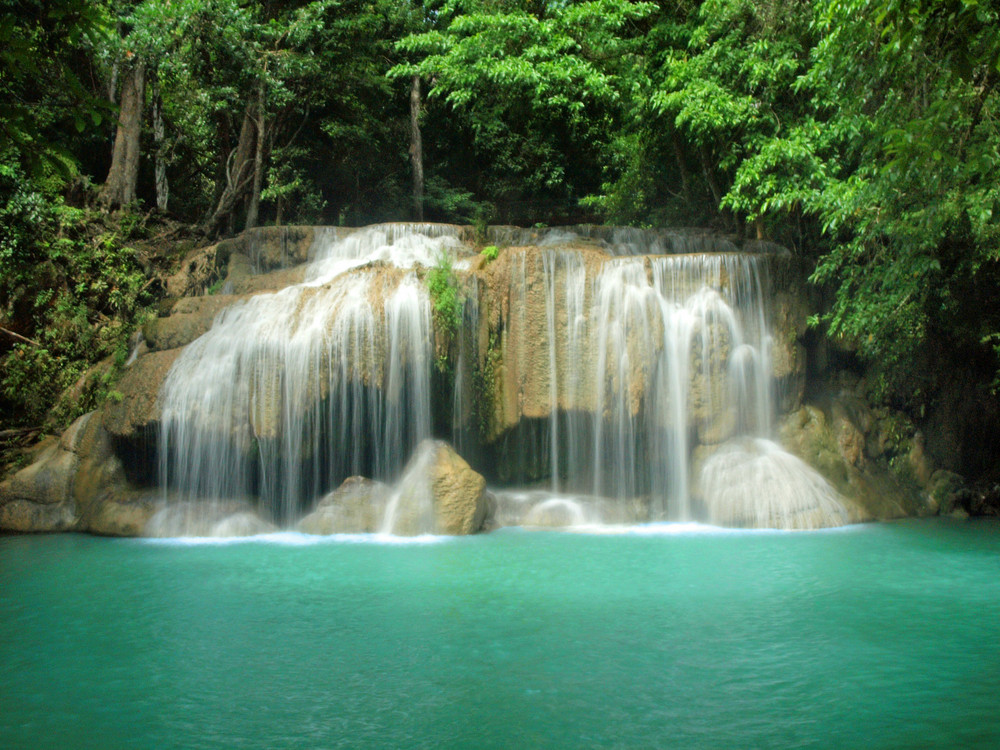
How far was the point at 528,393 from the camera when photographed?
11.9m

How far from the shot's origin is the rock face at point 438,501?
10.6 metres

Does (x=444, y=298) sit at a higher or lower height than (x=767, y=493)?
higher

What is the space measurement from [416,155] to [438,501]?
14.8m

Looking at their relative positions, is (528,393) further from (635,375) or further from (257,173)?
(257,173)

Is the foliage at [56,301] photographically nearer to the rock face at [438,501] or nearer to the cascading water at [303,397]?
the cascading water at [303,397]

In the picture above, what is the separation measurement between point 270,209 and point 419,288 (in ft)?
39.9

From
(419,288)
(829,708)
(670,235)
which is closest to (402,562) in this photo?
(419,288)

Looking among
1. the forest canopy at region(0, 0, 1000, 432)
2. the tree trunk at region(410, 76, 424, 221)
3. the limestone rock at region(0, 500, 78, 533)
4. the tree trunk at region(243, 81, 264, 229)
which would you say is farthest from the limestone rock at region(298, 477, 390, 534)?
the tree trunk at region(410, 76, 424, 221)

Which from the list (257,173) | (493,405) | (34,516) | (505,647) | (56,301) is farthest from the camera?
(257,173)

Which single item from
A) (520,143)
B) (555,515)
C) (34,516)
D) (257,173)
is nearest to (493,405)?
(555,515)

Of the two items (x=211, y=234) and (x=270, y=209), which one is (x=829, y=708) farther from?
(x=270, y=209)

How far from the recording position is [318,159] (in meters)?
22.5

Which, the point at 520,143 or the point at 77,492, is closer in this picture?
the point at 77,492

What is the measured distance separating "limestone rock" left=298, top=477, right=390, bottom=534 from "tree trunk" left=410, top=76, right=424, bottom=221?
511 inches
